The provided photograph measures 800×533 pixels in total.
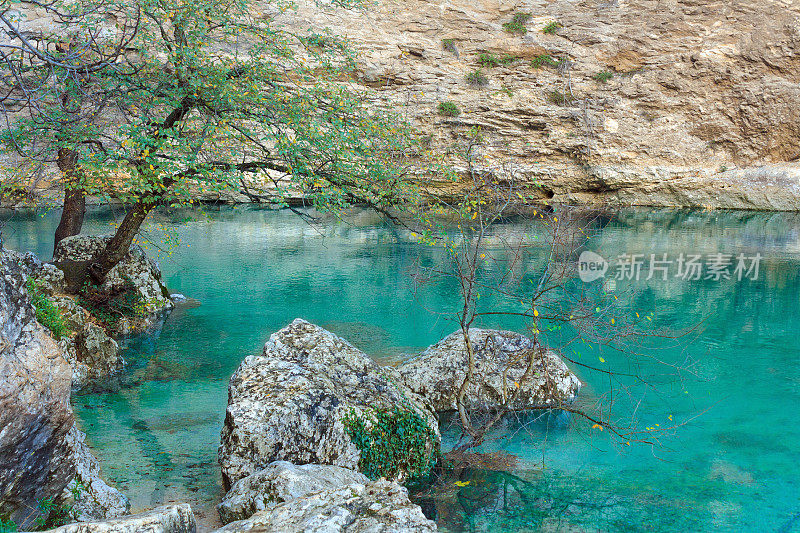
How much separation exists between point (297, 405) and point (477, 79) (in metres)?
26.1

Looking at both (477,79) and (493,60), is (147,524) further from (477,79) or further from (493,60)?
(493,60)

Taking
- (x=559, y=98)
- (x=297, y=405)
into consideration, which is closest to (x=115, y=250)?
(x=297, y=405)

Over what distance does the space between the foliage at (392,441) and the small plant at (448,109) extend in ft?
78.9

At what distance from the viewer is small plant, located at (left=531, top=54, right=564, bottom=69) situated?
100 feet

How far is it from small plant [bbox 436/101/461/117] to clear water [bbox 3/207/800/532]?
36.7 feet

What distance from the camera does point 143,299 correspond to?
1295 cm

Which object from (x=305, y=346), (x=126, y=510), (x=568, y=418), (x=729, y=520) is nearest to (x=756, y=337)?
(x=568, y=418)

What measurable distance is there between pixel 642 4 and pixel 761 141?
29.2ft

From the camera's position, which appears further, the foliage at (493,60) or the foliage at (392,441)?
the foliage at (493,60)

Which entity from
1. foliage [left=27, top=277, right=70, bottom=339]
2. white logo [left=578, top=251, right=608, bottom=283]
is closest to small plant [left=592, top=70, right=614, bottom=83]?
white logo [left=578, top=251, right=608, bottom=283]

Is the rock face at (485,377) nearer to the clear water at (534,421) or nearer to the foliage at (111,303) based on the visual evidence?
the clear water at (534,421)

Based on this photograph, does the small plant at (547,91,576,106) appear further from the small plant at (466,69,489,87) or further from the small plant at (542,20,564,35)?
the small plant at (542,20,564,35)

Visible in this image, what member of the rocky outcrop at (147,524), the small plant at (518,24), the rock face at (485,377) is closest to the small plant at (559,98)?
the small plant at (518,24)

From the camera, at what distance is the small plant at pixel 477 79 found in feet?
97.9
